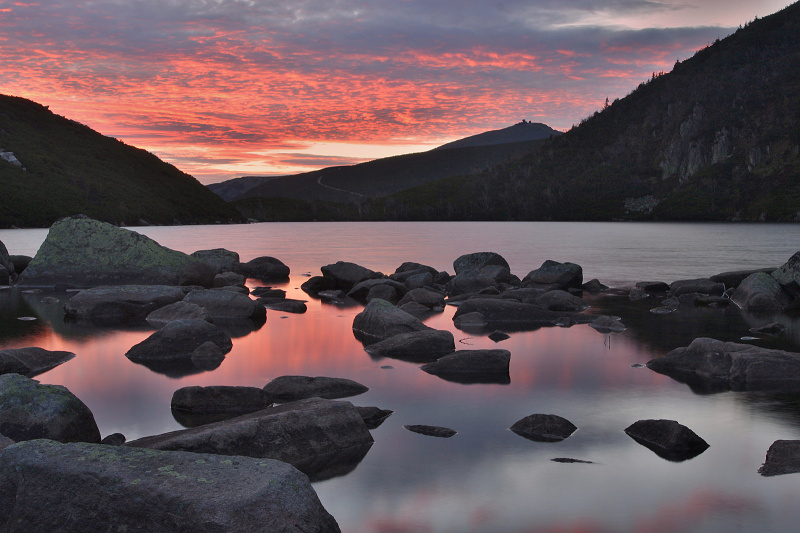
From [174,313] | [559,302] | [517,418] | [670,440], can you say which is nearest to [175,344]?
[174,313]

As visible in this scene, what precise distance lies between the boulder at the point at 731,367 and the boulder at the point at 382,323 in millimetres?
6217

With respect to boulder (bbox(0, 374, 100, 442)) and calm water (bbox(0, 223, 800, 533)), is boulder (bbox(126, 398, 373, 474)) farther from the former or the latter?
boulder (bbox(0, 374, 100, 442))

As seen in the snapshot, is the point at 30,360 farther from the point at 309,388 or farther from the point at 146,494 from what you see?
the point at 146,494

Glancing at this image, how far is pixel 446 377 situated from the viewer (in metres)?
14.2

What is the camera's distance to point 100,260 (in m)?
30.2

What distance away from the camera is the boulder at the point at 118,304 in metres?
22.1

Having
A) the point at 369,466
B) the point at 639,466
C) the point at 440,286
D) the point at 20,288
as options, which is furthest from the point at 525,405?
the point at 20,288

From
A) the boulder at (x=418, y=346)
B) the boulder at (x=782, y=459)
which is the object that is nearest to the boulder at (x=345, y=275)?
the boulder at (x=418, y=346)

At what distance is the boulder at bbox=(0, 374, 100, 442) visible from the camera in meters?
9.47

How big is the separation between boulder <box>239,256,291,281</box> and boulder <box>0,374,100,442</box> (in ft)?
99.2

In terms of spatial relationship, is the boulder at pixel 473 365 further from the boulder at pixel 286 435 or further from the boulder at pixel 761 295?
the boulder at pixel 761 295

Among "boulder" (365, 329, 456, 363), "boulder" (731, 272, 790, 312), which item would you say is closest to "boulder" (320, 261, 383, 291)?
"boulder" (365, 329, 456, 363)

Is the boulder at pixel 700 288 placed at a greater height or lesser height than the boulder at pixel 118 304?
greater

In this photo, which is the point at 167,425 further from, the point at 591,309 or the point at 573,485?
the point at 591,309
